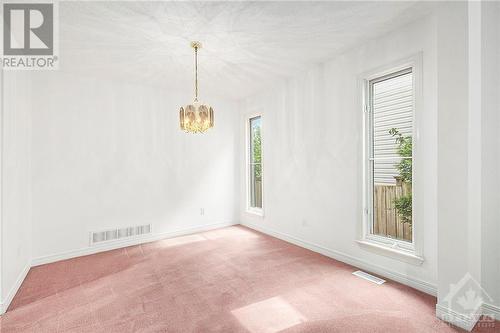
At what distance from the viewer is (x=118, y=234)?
13.6 ft

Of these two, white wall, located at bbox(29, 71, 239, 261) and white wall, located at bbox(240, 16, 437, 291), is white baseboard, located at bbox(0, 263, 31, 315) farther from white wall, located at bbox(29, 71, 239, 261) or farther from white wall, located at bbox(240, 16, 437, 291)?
white wall, located at bbox(240, 16, 437, 291)

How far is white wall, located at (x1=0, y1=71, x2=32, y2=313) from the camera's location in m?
2.46

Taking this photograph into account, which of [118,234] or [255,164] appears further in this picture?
[255,164]

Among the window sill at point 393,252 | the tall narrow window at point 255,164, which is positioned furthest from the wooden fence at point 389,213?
the tall narrow window at point 255,164

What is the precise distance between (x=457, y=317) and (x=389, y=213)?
1214mm

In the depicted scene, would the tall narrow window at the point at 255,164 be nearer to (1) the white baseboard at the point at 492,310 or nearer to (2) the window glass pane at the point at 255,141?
(2) the window glass pane at the point at 255,141

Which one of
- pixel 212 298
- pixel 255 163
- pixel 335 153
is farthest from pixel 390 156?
pixel 255 163

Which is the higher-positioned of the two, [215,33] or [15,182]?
[215,33]

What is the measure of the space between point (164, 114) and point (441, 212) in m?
4.36

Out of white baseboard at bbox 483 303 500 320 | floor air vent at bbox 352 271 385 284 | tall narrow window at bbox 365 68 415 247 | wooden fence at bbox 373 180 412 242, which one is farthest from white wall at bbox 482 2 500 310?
floor air vent at bbox 352 271 385 284

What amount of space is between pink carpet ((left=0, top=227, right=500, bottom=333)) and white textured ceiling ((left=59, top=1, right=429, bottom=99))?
283cm

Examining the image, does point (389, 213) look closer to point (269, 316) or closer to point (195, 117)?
point (269, 316)

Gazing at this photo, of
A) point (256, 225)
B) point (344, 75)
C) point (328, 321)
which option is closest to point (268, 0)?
point (344, 75)

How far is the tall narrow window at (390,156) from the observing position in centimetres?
283
